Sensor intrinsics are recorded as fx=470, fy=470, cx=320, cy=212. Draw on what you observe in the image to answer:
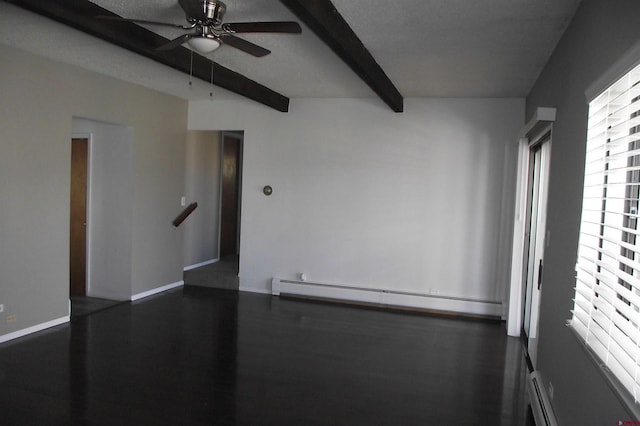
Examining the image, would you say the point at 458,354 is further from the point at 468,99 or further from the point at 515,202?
the point at 468,99

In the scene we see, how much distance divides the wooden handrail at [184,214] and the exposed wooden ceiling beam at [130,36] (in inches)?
79.4

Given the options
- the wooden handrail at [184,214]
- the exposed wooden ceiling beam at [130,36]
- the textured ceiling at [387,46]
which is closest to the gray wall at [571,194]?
the textured ceiling at [387,46]

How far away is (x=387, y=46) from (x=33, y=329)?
4084 millimetres

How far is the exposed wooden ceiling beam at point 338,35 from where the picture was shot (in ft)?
9.04

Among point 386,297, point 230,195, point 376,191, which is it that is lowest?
point 386,297

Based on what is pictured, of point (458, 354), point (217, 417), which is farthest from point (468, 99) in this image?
point (217, 417)

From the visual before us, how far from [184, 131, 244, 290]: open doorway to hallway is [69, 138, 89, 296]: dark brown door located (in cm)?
139

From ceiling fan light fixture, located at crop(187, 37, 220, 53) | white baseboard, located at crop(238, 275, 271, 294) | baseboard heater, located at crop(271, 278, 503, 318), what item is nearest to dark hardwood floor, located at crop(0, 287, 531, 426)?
baseboard heater, located at crop(271, 278, 503, 318)

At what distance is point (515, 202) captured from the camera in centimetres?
507

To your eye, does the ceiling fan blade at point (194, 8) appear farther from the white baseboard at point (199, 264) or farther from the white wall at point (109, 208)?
the white baseboard at point (199, 264)

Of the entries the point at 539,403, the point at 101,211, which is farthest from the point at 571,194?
the point at 101,211

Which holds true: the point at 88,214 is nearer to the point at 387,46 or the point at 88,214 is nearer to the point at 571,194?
the point at 387,46

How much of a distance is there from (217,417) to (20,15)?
3081 mm

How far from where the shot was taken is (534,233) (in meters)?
4.58
